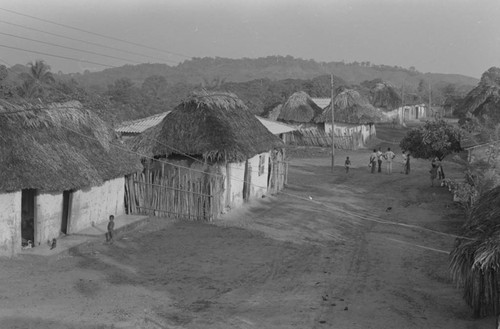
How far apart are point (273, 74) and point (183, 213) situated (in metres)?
143

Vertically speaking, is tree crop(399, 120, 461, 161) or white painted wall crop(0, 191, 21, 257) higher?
tree crop(399, 120, 461, 161)

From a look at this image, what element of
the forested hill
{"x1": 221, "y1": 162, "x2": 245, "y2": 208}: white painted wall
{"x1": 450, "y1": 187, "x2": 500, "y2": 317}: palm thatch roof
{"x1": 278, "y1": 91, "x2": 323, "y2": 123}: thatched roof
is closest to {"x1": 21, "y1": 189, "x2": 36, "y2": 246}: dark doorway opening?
{"x1": 221, "y1": 162, "x2": 245, "y2": 208}: white painted wall

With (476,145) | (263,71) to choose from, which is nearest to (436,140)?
(476,145)

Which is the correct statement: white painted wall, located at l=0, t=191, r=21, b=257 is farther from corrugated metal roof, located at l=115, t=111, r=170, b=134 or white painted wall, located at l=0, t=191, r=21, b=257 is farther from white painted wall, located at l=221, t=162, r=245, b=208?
corrugated metal roof, located at l=115, t=111, r=170, b=134

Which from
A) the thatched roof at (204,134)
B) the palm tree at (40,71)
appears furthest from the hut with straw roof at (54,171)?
the palm tree at (40,71)

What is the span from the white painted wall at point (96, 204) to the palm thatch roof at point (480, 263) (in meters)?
9.18

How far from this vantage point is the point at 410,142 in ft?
79.7

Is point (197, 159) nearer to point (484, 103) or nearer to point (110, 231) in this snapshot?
point (110, 231)

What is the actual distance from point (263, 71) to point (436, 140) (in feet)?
450

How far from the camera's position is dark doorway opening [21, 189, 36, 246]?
536 inches

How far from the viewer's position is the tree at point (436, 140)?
75.8ft

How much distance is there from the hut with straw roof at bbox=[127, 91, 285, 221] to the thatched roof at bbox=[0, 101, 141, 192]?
40.5 inches

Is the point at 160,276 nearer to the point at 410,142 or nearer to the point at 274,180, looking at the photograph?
the point at 274,180

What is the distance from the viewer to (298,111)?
38438 mm
